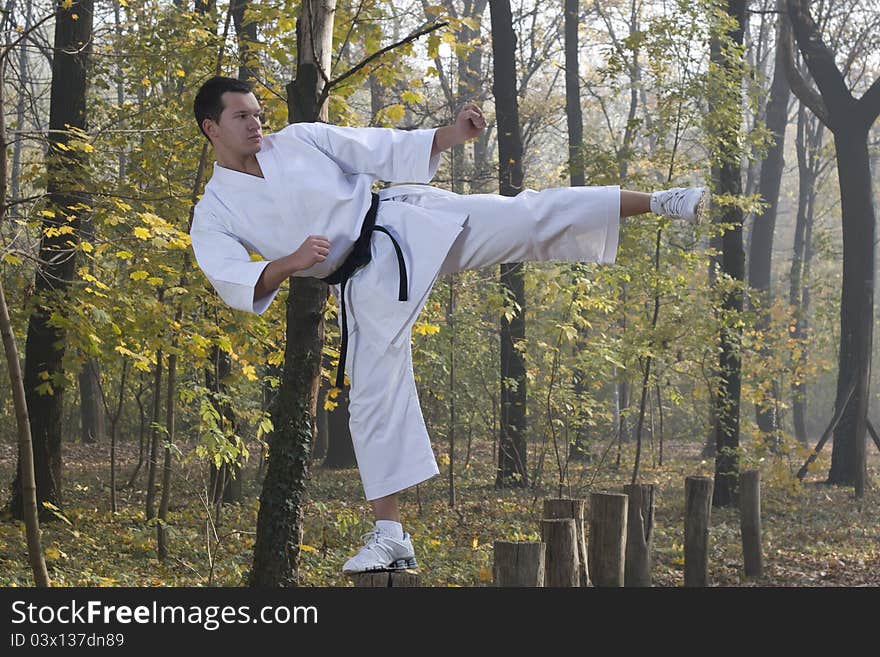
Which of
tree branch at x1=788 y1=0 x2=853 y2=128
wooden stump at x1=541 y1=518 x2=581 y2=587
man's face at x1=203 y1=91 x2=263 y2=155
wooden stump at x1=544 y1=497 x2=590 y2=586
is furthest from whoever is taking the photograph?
tree branch at x1=788 y1=0 x2=853 y2=128

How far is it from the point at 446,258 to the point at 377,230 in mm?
279

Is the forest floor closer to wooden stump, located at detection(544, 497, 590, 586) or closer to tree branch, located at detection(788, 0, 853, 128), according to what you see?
wooden stump, located at detection(544, 497, 590, 586)

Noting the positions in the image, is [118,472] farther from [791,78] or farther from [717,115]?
[791,78]

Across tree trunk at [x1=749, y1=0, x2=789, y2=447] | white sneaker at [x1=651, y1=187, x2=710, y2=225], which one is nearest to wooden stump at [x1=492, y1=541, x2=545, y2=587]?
white sneaker at [x1=651, y1=187, x2=710, y2=225]

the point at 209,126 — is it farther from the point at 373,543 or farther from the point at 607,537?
the point at 607,537

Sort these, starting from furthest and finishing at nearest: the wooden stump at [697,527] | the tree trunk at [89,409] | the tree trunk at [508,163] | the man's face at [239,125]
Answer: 1. the tree trunk at [89,409]
2. the tree trunk at [508,163]
3. the wooden stump at [697,527]
4. the man's face at [239,125]

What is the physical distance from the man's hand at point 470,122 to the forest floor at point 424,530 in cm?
390

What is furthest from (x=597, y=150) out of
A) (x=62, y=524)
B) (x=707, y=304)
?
(x=62, y=524)

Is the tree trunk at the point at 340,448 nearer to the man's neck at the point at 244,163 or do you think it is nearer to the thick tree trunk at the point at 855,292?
the thick tree trunk at the point at 855,292

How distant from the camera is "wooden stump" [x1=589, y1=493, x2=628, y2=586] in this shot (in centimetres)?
588

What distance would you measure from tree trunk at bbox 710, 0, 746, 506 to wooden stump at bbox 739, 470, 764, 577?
2693mm

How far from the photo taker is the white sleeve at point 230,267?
137 inches

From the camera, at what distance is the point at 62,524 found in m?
9.70

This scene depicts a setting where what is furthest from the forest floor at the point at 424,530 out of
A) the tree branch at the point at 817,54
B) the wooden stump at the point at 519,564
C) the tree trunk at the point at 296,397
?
the tree branch at the point at 817,54
